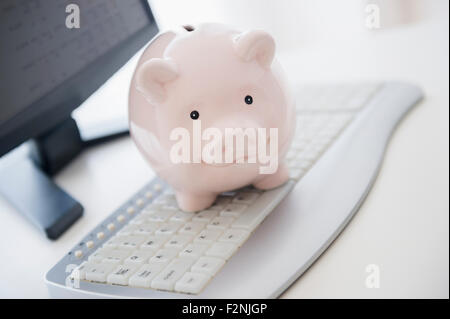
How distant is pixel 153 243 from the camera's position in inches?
18.1

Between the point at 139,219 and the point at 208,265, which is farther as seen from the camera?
the point at 139,219

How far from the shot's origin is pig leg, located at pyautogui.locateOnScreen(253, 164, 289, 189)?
1.66 feet

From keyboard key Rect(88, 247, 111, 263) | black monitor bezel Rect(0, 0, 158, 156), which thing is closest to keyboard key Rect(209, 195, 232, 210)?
keyboard key Rect(88, 247, 111, 263)

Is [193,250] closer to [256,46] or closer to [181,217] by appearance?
[181,217]

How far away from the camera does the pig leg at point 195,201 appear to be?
1.63 ft

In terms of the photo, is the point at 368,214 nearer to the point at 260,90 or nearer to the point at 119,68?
the point at 260,90

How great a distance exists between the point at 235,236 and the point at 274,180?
0.09 m

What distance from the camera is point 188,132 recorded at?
429 millimetres

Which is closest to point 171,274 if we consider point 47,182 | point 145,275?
point 145,275

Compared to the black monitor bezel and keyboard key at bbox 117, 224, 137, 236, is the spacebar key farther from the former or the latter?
the black monitor bezel

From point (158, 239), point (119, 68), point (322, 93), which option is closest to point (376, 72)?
point (322, 93)

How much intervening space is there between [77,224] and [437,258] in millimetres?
367

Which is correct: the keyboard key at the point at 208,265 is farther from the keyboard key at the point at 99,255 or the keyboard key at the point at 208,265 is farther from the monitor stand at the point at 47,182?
the monitor stand at the point at 47,182

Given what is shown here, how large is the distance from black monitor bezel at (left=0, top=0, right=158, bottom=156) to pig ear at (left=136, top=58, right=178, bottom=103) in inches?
6.9
